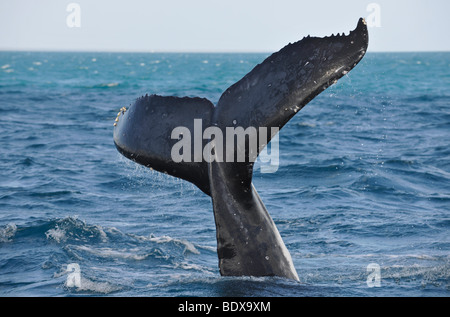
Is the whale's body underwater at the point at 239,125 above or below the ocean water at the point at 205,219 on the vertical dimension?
above

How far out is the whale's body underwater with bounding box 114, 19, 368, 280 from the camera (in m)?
5.11

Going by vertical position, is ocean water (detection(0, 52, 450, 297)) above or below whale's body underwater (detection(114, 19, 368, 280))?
below

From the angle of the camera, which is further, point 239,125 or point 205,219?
point 205,219

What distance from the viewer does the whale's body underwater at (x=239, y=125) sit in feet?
16.8

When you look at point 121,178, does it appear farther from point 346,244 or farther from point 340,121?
point 340,121

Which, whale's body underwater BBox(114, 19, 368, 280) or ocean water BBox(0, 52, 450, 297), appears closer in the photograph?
whale's body underwater BBox(114, 19, 368, 280)

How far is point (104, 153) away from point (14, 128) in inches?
229

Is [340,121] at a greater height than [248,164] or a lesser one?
lesser

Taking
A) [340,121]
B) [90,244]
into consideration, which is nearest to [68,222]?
[90,244]

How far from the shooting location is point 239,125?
5.29 meters

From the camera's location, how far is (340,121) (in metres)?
24.2

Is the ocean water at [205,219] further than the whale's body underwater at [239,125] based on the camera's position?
Yes

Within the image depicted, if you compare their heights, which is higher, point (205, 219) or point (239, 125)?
point (239, 125)

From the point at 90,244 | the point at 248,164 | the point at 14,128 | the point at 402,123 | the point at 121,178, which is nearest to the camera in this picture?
the point at 248,164
